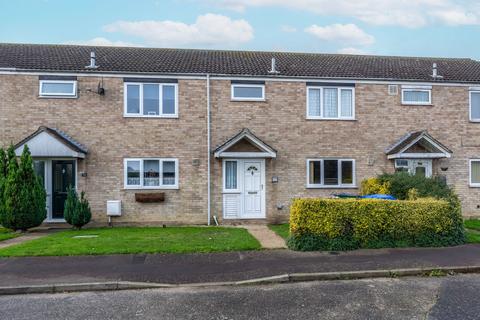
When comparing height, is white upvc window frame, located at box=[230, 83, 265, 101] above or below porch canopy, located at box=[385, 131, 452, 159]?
above

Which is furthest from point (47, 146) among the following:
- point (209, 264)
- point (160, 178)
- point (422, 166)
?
point (422, 166)

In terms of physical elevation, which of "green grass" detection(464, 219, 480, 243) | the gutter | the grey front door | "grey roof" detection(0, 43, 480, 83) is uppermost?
"grey roof" detection(0, 43, 480, 83)

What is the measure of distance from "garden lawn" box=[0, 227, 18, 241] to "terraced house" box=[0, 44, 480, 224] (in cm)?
148

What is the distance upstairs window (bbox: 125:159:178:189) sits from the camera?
14.2 m

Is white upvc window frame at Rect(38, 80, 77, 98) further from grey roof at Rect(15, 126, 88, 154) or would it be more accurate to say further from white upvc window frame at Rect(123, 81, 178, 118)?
white upvc window frame at Rect(123, 81, 178, 118)

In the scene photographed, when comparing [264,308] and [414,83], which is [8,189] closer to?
[264,308]

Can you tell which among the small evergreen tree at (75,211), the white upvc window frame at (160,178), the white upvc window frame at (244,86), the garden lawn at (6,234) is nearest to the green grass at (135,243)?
the small evergreen tree at (75,211)

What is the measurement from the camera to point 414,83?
15.5 meters

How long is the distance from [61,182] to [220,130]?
20.0 ft

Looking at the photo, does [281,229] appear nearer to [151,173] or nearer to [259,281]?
[151,173]

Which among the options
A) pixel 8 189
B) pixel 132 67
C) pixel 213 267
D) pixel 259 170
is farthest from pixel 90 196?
pixel 213 267

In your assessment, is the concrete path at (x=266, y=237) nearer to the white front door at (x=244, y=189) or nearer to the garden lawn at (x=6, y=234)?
the white front door at (x=244, y=189)

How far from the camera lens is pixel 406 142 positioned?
14.8 metres

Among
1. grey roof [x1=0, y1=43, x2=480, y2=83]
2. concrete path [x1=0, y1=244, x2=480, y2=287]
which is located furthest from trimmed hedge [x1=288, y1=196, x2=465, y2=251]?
grey roof [x1=0, y1=43, x2=480, y2=83]
